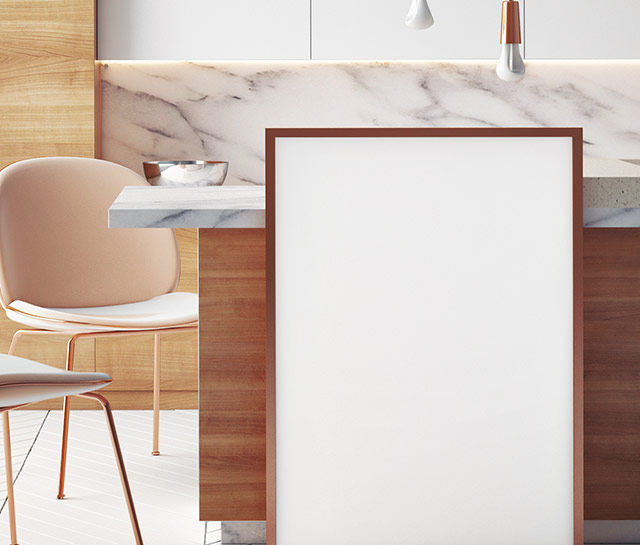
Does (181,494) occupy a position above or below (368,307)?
below

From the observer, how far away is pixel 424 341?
1.34m

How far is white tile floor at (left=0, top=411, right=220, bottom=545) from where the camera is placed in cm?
194

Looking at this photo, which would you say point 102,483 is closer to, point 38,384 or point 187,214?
point 38,384

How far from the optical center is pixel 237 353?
5.08 feet

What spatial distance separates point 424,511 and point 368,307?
33 cm

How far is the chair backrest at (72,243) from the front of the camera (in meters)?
2.21

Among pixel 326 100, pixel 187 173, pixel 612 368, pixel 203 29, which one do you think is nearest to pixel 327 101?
pixel 326 100

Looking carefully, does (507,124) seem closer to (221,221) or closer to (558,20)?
(558,20)

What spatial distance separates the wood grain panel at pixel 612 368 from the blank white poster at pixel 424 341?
322 mm

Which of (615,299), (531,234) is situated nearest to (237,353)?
(531,234)

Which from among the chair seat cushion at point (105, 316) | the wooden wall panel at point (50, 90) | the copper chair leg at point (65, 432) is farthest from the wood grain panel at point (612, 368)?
Answer: the wooden wall panel at point (50, 90)

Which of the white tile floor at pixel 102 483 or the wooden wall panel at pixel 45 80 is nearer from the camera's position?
the white tile floor at pixel 102 483

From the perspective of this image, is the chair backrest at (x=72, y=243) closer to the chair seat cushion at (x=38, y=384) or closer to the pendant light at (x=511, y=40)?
the chair seat cushion at (x=38, y=384)

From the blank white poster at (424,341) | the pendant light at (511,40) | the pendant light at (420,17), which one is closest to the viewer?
the blank white poster at (424,341)
